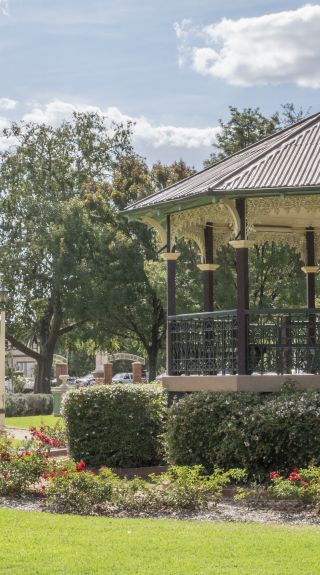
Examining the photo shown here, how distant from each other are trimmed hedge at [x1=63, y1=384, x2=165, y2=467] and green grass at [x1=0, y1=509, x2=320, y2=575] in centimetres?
517

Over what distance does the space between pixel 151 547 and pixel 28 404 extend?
33.5 m

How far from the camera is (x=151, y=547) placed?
30.3ft

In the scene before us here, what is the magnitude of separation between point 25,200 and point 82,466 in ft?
123

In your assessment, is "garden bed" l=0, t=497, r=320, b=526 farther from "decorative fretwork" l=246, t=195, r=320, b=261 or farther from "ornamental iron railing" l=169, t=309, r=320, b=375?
"decorative fretwork" l=246, t=195, r=320, b=261

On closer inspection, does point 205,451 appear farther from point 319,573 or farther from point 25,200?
point 25,200

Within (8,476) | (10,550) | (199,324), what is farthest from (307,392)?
(10,550)

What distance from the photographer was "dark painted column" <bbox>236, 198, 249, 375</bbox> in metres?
15.8

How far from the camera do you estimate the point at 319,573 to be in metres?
8.13

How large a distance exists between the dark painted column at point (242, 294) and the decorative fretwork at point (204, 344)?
20 centimetres

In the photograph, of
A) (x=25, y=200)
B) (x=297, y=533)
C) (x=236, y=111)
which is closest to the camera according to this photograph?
(x=297, y=533)

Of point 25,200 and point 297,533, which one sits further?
point 25,200

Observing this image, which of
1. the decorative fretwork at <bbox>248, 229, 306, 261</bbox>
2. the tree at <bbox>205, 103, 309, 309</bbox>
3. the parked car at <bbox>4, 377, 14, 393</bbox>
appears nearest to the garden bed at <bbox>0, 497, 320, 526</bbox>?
the decorative fretwork at <bbox>248, 229, 306, 261</bbox>

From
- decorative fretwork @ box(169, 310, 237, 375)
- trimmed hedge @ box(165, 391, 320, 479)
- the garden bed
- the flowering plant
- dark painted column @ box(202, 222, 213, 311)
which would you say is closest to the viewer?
the garden bed

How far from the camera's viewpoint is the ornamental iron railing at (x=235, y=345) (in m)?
15.9
